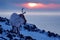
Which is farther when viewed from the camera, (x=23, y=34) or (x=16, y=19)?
(x=23, y=34)

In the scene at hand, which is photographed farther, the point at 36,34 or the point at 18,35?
the point at 36,34

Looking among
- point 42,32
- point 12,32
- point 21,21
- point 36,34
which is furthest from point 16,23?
point 42,32

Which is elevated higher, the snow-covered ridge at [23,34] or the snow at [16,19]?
the snow at [16,19]

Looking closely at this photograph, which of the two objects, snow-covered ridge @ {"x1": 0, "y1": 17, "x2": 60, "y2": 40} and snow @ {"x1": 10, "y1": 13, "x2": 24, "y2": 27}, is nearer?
snow @ {"x1": 10, "y1": 13, "x2": 24, "y2": 27}

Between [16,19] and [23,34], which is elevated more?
[16,19]

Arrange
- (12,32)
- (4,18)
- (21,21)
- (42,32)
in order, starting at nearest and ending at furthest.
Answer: (21,21) < (12,32) < (42,32) < (4,18)

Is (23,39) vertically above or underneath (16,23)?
underneath

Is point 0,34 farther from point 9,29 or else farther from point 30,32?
point 30,32

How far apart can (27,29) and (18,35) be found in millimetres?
11065

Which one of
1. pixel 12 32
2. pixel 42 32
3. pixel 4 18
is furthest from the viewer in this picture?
pixel 4 18

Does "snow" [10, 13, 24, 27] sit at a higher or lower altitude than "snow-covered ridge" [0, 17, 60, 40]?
higher

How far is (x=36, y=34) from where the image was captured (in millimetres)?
67312

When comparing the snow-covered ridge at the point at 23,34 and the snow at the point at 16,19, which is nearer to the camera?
the snow at the point at 16,19

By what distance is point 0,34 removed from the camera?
58.5 m
